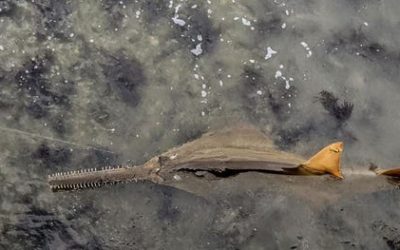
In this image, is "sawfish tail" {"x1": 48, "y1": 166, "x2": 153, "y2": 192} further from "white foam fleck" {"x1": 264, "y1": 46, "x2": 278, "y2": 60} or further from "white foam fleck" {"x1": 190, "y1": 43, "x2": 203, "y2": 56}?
"white foam fleck" {"x1": 264, "y1": 46, "x2": 278, "y2": 60}

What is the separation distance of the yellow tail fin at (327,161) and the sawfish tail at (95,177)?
0.85m

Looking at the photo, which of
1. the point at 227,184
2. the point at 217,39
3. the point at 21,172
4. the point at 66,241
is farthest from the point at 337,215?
the point at 21,172

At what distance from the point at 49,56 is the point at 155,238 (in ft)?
3.73

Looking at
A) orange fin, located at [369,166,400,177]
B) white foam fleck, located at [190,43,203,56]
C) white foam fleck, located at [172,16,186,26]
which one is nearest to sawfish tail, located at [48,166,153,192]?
white foam fleck, located at [190,43,203,56]

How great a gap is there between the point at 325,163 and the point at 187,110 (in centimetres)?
77

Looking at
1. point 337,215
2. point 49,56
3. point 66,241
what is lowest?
point 66,241

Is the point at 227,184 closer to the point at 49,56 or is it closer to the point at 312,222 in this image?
the point at 312,222

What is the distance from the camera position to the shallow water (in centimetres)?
325

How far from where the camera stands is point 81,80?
3369mm

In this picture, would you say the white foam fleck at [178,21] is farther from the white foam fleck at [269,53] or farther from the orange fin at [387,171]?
the orange fin at [387,171]

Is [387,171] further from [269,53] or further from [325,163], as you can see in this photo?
[269,53]

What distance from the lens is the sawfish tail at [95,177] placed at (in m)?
3.25

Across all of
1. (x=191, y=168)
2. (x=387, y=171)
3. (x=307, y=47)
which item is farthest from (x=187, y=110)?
(x=387, y=171)

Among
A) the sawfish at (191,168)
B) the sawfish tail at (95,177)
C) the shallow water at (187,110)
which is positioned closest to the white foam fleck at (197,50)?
the shallow water at (187,110)
